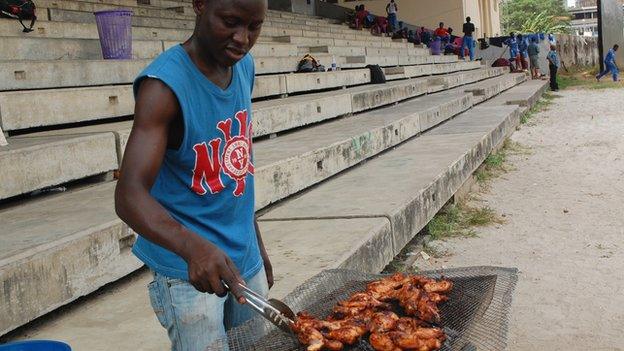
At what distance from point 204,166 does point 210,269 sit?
35cm

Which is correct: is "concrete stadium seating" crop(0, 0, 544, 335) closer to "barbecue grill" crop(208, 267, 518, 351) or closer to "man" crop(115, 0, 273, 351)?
"barbecue grill" crop(208, 267, 518, 351)

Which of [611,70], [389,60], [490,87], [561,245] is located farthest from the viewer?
[611,70]

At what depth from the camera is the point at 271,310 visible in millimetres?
1881

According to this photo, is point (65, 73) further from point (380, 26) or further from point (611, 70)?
point (611, 70)

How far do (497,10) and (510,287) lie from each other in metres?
46.1

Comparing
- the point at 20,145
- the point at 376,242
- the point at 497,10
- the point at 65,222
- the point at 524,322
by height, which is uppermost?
the point at 497,10

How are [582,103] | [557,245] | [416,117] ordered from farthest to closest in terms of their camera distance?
[582,103] < [416,117] < [557,245]

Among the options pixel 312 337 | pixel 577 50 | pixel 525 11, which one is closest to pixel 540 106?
pixel 312 337

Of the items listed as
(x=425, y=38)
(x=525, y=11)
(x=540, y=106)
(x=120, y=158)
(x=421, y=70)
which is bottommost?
(x=540, y=106)

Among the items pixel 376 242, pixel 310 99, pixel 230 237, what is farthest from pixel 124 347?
pixel 310 99

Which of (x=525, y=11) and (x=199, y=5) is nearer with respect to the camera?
(x=199, y=5)

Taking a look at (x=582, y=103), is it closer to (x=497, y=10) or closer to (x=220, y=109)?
(x=220, y=109)

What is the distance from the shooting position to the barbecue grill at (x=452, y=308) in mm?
2168

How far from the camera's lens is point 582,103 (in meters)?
18.8
